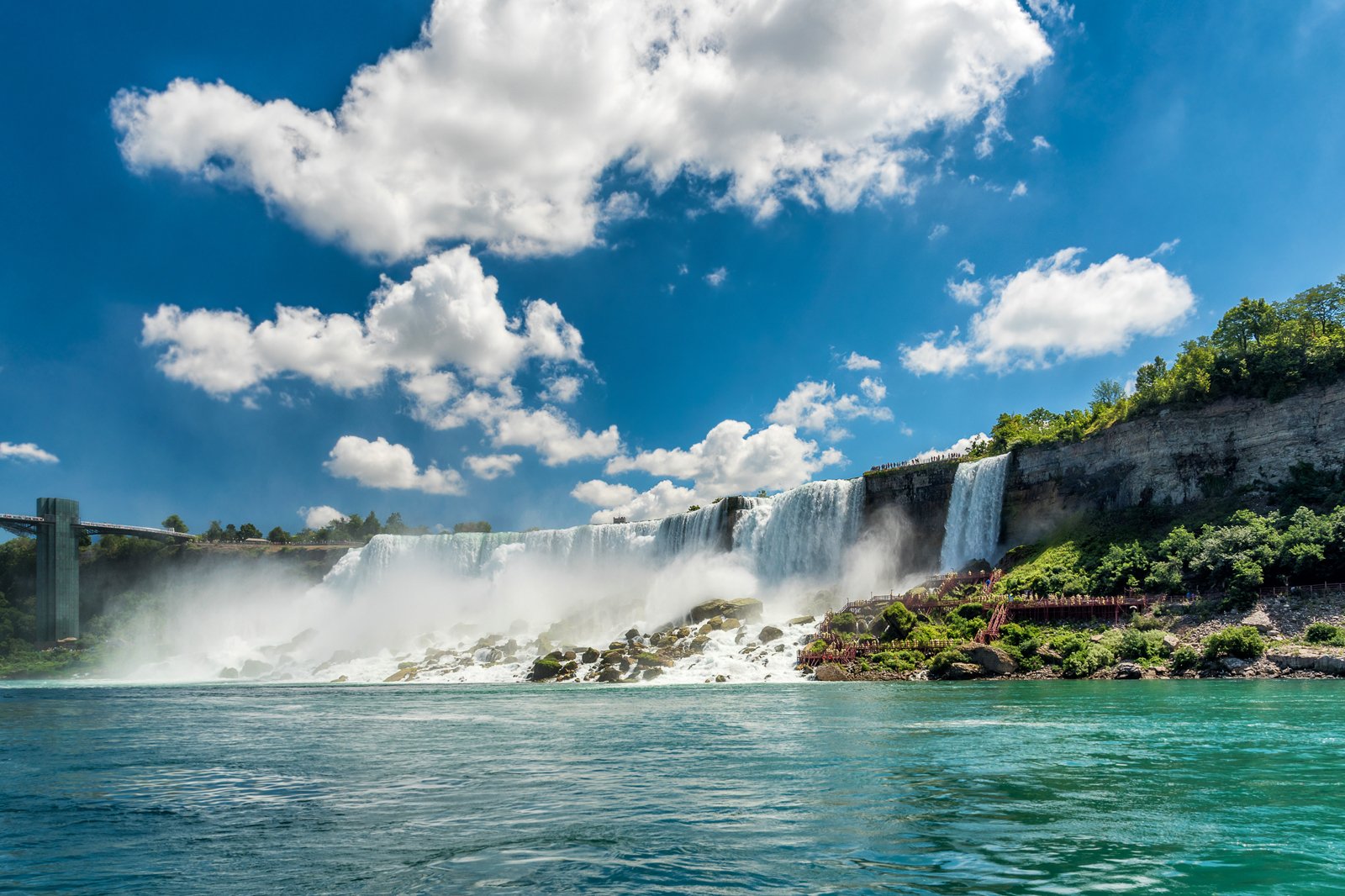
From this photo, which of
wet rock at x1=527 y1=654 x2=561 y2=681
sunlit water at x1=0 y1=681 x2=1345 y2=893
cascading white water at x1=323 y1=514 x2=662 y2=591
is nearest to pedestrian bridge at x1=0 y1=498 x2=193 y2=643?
cascading white water at x1=323 y1=514 x2=662 y2=591

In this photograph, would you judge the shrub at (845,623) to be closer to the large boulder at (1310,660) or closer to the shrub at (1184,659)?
the shrub at (1184,659)

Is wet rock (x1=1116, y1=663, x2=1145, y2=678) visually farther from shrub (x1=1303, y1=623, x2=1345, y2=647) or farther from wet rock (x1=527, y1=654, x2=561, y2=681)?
wet rock (x1=527, y1=654, x2=561, y2=681)

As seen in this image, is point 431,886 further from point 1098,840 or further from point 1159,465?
point 1159,465

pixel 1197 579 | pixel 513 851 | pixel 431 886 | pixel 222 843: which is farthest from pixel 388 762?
pixel 1197 579

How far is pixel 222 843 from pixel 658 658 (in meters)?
32.1

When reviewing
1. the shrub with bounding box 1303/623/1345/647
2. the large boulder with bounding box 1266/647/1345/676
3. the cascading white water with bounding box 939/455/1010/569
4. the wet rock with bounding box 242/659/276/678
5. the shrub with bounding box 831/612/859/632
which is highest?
the cascading white water with bounding box 939/455/1010/569

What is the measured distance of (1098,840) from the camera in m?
7.31

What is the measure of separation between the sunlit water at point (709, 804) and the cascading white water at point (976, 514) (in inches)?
1196

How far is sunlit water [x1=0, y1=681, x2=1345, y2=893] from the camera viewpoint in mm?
6535

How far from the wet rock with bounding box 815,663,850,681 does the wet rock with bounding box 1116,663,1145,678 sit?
9.59m

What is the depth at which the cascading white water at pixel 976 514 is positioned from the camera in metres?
49.7

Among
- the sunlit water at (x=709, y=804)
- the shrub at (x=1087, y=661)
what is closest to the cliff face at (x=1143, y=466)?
the shrub at (x=1087, y=661)

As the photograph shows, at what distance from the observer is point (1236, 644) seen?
2856 cm

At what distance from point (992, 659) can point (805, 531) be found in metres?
24.5
